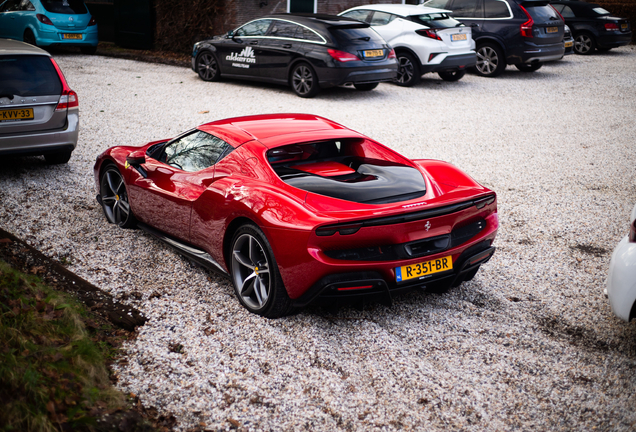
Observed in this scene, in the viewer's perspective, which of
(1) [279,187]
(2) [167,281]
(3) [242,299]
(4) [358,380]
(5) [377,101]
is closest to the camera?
(4) [358,380]

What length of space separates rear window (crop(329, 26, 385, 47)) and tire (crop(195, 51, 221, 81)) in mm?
3127

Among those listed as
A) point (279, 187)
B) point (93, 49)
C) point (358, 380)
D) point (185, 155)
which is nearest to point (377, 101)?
point (185, 155)

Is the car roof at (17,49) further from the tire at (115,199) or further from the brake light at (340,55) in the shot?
the brake light at (340,55)

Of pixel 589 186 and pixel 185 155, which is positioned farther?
pixel 589 186

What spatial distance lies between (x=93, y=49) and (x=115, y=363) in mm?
16936

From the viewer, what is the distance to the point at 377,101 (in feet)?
→ 40.1

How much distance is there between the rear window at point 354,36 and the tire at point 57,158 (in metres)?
6.13

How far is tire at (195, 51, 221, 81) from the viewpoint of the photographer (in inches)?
540

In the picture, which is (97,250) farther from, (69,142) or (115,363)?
(69,142)

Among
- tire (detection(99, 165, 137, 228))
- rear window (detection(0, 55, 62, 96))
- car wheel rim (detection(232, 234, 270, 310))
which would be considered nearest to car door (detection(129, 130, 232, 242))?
tire (detection(99, 165, 137, 228))

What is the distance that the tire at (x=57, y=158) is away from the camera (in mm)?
7935

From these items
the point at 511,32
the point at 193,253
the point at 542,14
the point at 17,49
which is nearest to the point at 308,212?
the point at 193,253

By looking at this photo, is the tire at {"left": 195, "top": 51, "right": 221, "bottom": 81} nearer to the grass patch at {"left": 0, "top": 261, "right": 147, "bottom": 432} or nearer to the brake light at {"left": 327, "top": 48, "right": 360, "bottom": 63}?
the brake light at {"left": 327, "top": 48, "right": 360, "bottom": 63}

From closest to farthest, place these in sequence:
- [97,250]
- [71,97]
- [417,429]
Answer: [417,429] < [97,250] < [71,97]
